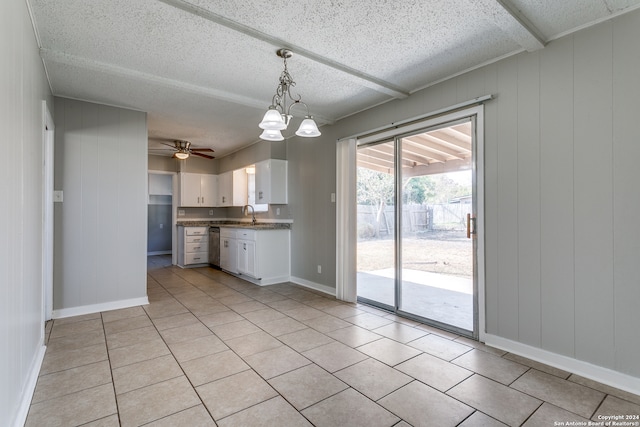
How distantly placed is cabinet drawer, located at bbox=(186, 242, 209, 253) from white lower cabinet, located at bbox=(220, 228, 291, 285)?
4.96 feet

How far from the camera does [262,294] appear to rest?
4477 mm

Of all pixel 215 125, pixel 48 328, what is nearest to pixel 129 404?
pixel 48 328

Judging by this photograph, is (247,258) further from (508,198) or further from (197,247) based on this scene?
Answer: (508,198)

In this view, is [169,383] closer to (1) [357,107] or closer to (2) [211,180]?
(1) [357,107]

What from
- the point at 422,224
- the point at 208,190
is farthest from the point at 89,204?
the point at 422,224

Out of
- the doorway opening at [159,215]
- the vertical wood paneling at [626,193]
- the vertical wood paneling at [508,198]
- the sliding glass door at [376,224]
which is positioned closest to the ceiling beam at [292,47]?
the sliding glass door at [376,224]

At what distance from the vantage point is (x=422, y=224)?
340 centimetres

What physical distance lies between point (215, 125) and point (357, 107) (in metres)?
2.19

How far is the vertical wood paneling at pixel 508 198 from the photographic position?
8.52ft

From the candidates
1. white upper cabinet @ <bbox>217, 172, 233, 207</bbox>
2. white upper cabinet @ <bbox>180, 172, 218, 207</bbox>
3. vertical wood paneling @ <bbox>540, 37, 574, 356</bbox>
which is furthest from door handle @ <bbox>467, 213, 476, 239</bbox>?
white upper cabinet @ <bbox>180, 172, 218, 207</bbox>

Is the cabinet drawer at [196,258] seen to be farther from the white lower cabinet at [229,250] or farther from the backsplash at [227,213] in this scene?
the backsplash at [227,213]

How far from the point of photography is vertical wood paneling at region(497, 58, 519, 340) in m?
2.60

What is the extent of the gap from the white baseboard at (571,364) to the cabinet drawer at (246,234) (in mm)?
3518

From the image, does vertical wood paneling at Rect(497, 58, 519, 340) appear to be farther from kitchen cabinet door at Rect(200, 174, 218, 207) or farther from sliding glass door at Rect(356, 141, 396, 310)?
kitchen cabinet door at Rect(200, 174, 218, 207)
